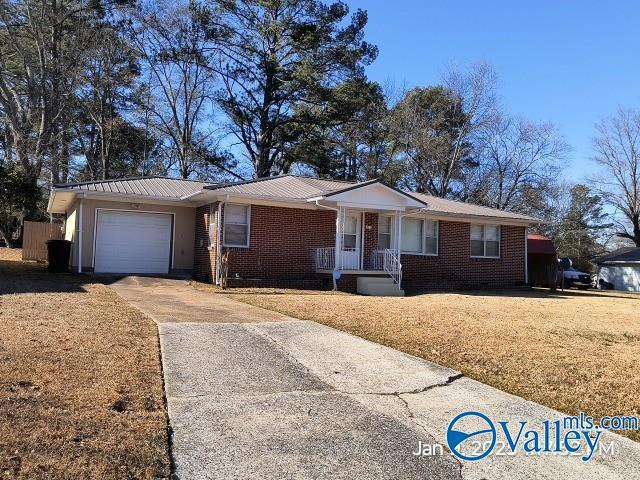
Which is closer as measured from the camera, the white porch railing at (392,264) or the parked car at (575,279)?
the white porch railing at (392,264)

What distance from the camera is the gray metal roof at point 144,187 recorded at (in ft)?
56.2

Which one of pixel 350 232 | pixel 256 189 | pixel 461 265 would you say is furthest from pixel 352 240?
pixel 461 265

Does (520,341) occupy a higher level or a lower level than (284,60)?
lower

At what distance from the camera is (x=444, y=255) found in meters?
20.2

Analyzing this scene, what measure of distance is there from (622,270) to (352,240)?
2568 centimetres

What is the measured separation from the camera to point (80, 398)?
14.9 feet

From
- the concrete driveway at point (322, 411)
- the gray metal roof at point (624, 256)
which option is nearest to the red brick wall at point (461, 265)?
the concrete driveway at point (322, 411)

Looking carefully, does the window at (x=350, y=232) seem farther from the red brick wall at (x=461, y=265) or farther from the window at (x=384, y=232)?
the red brick wall at (x=461, y=265)

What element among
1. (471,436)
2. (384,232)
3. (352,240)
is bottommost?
(471,436)

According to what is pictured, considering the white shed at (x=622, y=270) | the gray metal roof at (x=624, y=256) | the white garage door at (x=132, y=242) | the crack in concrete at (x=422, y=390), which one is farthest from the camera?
the gray metal roof at (x=624, y=256)

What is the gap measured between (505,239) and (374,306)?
11.8 m

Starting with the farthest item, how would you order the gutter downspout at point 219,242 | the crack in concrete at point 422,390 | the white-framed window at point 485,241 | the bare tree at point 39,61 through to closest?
the bare tree at point 39,61
the white-framed window at point 485,241
the gutter downspout at point 219,242
the crack in concrete at point 422,390

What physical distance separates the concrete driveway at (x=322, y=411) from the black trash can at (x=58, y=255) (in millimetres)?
10912

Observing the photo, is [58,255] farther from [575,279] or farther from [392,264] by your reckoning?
[575,279]
